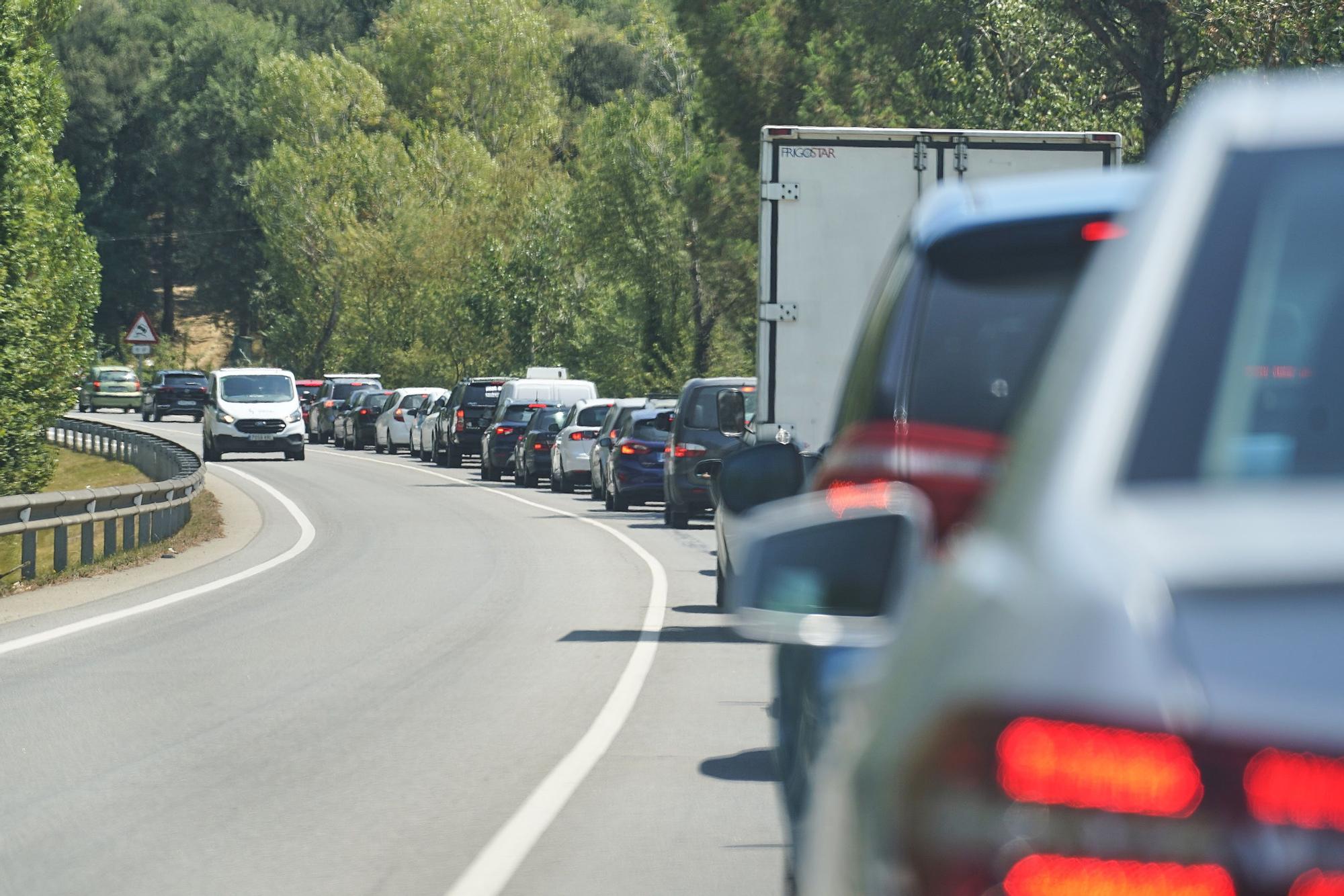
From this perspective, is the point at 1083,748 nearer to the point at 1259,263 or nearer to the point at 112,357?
the point at 1259,263

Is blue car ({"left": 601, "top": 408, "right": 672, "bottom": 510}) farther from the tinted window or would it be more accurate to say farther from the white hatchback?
the tinted window

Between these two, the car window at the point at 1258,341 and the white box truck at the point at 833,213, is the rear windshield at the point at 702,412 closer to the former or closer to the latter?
the white box truck at the point at 833,213

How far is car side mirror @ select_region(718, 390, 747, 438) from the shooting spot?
16062 millimetres

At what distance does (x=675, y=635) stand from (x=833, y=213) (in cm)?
320

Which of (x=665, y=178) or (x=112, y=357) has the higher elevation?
(x=665, y=178)

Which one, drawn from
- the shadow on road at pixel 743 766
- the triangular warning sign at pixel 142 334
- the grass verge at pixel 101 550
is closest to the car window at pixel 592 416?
the grass verge at pixel 101 550

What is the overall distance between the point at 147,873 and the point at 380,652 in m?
6.84

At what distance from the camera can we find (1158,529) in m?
1.60

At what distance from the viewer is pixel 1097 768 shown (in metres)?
1.50

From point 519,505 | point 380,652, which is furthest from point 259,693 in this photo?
point 519,505

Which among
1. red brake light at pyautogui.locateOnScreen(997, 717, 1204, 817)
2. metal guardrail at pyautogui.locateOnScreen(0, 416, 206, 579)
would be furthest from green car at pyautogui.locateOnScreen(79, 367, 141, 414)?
red brake light at pyautogui.locateOnScreen(997, 717, 1204, 817)

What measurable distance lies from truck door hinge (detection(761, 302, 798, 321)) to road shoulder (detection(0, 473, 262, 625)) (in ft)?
19.9

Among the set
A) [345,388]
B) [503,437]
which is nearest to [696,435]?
[503,437]

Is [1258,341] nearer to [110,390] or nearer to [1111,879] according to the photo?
[1111,879]
